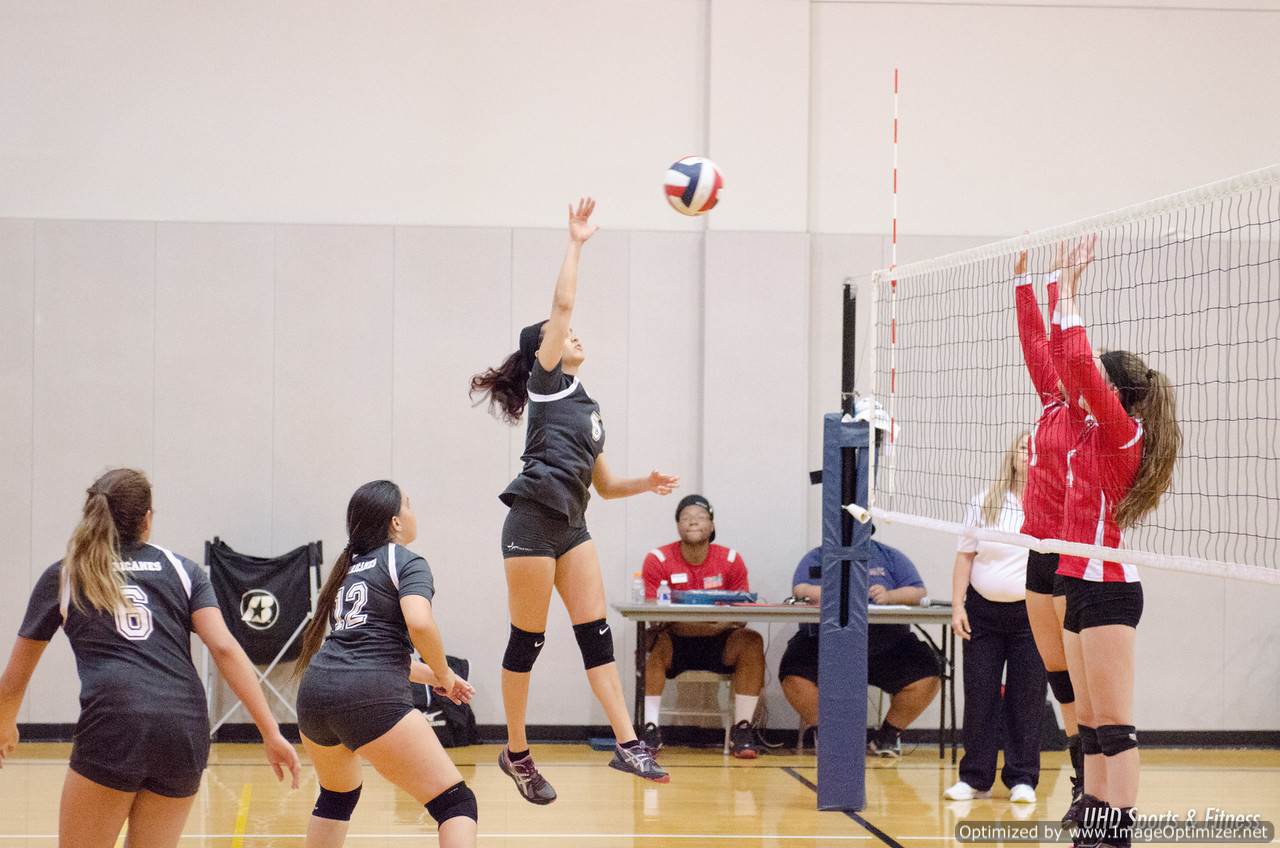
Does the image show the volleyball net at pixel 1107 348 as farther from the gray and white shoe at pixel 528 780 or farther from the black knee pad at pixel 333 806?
the black knee pad at pixel 333 806

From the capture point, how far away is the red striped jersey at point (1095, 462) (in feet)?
15.5

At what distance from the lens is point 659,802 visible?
7199 millimetres

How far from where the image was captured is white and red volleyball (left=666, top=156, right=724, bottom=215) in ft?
18.5

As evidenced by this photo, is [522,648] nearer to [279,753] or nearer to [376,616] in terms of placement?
[376,616]

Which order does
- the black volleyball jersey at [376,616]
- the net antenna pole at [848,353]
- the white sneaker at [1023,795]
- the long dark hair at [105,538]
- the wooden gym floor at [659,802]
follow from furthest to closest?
1. the white sneaker at [1023,795]
2. the net antenna pole at [848,353]
3. the wooden gym floor at [659,802]
4. the black volleyball jersey at [376,616]
5. the long dark hair at [105,538]

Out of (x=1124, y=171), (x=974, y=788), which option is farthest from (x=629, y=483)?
(x=1124, y=171)

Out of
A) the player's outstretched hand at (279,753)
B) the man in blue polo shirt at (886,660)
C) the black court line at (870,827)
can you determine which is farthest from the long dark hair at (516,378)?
the man in blue polo shirt at (886,660)

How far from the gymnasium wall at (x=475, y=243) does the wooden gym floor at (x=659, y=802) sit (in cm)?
106

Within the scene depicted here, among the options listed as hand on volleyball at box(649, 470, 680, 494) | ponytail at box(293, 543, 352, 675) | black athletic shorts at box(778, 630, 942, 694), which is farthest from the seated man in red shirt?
ponytail at box(293, 543, 352, 675)

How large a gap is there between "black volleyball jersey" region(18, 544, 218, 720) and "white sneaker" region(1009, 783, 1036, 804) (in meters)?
4.84

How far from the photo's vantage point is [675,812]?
689cm

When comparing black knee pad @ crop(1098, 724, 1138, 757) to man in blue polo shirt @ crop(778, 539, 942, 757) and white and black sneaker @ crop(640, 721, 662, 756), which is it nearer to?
man in blue polo shirt @ crop(778, 539, 942, 757)

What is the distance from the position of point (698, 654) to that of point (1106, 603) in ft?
15.3

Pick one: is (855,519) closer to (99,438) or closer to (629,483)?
(629,483)
